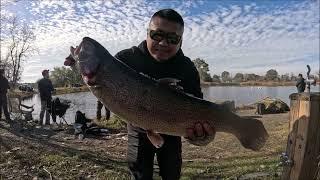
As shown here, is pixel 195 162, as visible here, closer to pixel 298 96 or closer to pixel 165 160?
pixel 298 96

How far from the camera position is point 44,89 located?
55.9ft

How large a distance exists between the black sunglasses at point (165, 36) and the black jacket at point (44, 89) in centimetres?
1402

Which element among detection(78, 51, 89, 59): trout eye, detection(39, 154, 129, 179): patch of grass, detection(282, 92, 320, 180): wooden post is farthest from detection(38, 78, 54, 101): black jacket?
detection(78, 51, 89, 59): trout eye

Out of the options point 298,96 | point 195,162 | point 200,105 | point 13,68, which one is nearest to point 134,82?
point 200,105

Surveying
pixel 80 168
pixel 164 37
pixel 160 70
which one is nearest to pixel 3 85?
pixel 80 168


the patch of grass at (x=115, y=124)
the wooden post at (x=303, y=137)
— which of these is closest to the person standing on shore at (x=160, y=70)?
the wooden post at (x=303, y=137)

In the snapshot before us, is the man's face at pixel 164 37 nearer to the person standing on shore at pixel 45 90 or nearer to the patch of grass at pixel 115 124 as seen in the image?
the patch of grass at pixel 115 124

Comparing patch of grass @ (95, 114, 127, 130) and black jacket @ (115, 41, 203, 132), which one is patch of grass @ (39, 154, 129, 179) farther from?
patch of grass @ (95, 114, 127, 130)

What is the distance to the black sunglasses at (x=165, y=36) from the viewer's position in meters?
3.73

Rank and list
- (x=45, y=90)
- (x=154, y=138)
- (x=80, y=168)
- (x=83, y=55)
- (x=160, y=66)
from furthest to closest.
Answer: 1. (x=45, y=90)
2. (x=80, y=168)
3. (x=160, y=66)
4. (x=154, y=138)
5. (x=83, y=55)

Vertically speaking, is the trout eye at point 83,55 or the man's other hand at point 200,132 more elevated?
the trout eye at point 83,55

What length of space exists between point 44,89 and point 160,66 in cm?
1394

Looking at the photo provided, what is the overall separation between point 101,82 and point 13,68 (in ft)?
126

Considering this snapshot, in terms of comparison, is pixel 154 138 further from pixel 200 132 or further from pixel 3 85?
pixel 3 85
